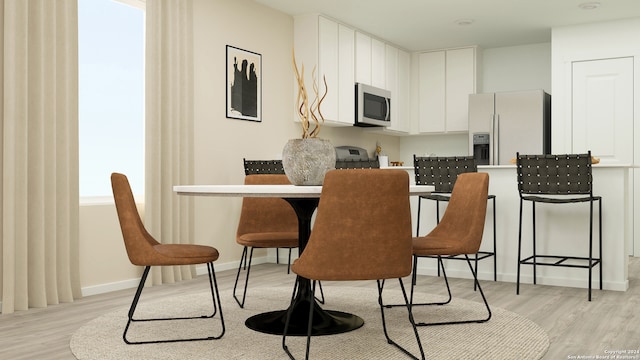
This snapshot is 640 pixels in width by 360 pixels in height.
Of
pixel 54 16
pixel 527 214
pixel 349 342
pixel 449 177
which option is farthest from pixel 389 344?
pixel 54 16

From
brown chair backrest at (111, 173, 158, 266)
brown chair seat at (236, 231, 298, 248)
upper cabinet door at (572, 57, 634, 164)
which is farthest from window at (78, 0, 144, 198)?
upper cabinet door at (572, 57, 634, 164)

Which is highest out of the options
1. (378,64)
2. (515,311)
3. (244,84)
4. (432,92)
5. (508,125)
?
(378,64)

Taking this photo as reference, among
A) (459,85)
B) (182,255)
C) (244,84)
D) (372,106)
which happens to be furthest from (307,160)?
(459,85)

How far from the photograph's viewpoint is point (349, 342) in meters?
2.78

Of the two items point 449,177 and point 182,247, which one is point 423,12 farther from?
point 182,247

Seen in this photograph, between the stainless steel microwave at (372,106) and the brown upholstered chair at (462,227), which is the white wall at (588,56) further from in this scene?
the brown upholstered chair at (462,227)

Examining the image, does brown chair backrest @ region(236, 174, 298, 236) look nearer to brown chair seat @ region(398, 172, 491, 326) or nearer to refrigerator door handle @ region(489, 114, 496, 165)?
brown chair seat @ region(398, 172, 491, 326)

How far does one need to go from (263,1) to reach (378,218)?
391cm

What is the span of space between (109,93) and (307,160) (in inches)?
84.8

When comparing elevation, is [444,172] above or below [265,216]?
above

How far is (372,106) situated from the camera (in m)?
6.84

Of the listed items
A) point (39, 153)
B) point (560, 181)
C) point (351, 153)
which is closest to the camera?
point (39, 153)

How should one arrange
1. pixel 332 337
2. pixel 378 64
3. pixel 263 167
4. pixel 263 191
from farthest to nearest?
pixel 378 64 → pixel 263 167 → pixel 332 337 → pixel 263 191

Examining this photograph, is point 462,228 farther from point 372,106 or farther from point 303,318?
point 372,106
